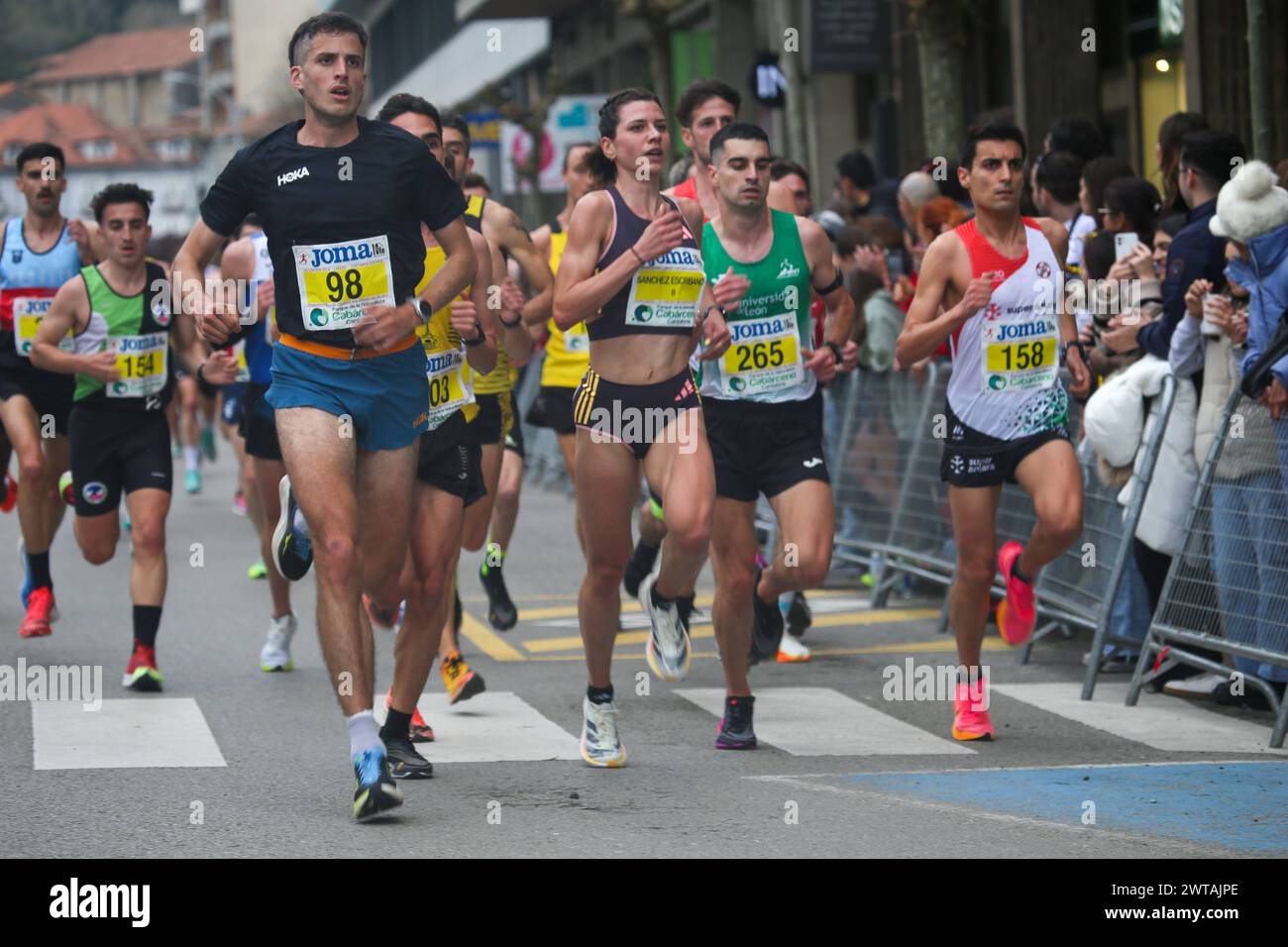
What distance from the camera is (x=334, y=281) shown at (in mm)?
6766

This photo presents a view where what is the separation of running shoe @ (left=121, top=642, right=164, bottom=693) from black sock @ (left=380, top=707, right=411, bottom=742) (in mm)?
2347

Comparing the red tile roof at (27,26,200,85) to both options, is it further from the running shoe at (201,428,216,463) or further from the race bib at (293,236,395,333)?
the race bib at (293,236,395,333)

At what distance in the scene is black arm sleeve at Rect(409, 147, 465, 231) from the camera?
6883 mm

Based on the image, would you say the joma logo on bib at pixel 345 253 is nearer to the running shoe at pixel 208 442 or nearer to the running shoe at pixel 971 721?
the running shoe at pixel 971 721

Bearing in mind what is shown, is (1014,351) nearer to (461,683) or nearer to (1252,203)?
(1252,203)

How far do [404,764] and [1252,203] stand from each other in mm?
3801

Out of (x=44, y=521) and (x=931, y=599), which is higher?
(x=44, y=521)

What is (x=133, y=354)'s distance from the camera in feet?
32.9

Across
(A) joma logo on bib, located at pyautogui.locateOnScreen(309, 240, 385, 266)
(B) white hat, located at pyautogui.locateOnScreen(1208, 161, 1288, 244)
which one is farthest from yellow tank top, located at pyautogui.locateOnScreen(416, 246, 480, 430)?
Answer: (B) white hat, located at pyautogui.locateOnScreen(1208, 161, 1288, 244)

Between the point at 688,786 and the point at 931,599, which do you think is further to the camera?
the point at 931,599

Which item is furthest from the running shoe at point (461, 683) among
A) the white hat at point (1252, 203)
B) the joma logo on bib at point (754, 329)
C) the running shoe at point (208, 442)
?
the running shoe at point (208, 442)
